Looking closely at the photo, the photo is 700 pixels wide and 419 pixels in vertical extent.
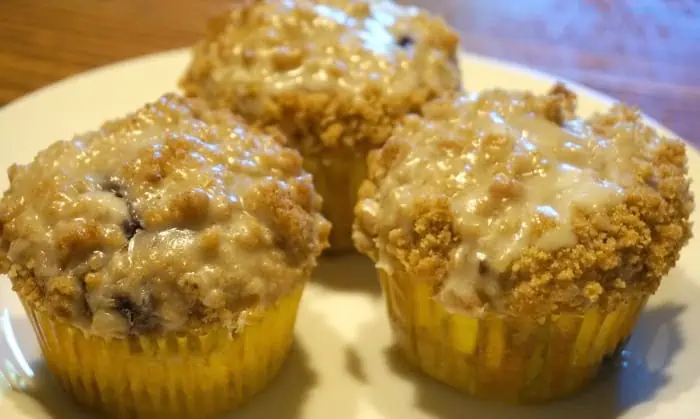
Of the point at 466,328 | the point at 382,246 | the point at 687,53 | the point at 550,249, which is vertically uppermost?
the point at 550,249

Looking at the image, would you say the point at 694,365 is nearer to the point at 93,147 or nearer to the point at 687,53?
the point at 93,147

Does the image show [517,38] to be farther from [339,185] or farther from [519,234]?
[519,234]

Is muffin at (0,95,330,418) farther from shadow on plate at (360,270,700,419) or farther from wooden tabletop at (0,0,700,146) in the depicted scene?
wooden tabletop at (0,0,700,146)

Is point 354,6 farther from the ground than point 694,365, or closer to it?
farther from the ground

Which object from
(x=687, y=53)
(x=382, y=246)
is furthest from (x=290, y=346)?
(x=687, y=53)

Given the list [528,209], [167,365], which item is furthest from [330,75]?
[167,365]

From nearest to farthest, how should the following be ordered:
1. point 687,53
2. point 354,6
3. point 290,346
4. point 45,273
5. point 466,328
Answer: point 45,273 → point 466,328 → point 290,346 → point 354,6 → point 687,53
